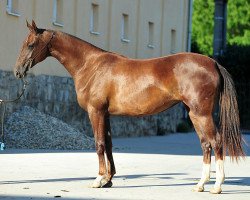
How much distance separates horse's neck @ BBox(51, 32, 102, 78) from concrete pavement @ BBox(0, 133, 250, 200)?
6.10 ft

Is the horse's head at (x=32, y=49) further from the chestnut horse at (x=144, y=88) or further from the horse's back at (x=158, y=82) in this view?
the horse's back at (x=158, y=82)

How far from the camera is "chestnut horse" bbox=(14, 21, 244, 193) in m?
13.4

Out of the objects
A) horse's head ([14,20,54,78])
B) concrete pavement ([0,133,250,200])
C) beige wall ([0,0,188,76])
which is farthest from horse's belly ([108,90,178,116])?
beige wall ([0,0,188,76])

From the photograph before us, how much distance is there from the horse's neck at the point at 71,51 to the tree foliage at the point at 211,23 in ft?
194

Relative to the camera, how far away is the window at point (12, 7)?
26430mm

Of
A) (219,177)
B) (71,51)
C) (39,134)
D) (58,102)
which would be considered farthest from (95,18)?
(219,177)

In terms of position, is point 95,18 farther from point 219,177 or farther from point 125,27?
point 219,177

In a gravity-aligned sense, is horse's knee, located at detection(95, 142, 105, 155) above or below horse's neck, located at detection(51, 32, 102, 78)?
below

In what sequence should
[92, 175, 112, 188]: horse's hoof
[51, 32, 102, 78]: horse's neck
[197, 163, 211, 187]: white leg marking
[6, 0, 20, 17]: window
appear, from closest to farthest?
[197, 163, 211, 187]: white leg marking, [92, 175, 112, 188]: horse's hoof, [51, 32, 102, 78]: horse's neck, [6, 0, 20, 17]: window

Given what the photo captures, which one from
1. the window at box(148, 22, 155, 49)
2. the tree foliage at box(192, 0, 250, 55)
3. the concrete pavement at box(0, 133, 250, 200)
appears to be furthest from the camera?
the tree foliage at box(192, 0, 250, 55)

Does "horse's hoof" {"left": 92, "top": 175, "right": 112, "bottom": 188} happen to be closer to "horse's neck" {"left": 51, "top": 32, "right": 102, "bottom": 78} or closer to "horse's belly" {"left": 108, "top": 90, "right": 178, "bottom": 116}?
"horse's belly" {"left": 108, "top": 90, "right": 178, "bottom": 116}

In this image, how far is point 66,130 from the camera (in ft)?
83.5

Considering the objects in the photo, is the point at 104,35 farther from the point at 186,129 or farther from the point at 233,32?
the point at 233,32

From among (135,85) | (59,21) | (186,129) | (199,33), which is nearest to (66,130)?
(59,21)
